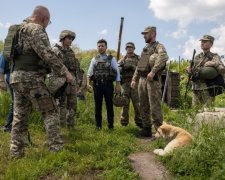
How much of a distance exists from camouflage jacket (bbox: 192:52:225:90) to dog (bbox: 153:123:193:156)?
1.76 m

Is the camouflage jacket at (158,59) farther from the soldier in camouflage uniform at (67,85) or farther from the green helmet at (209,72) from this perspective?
the soldier in camouflage uniform at (67,85)

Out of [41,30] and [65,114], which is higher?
[41,30]

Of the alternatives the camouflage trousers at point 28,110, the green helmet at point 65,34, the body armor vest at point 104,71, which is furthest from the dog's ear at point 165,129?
the green helmet at point 65,34

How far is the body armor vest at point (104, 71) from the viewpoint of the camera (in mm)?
8258

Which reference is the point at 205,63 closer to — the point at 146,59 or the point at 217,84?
the point at 217,84

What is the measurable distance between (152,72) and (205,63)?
1.40m

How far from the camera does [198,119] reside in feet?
22.0

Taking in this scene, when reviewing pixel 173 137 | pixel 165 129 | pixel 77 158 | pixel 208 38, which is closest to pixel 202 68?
pixel 208 38

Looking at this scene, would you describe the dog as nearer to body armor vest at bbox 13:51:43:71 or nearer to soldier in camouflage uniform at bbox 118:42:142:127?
soldier in camouflage uniform at bbox 118:42:142:127

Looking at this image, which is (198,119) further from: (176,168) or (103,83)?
(103,83)

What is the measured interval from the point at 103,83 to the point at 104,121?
2.04m

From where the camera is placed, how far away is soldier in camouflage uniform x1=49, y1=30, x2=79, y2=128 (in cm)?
810

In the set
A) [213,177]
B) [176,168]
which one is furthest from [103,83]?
[213,177]

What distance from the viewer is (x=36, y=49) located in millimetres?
5594
